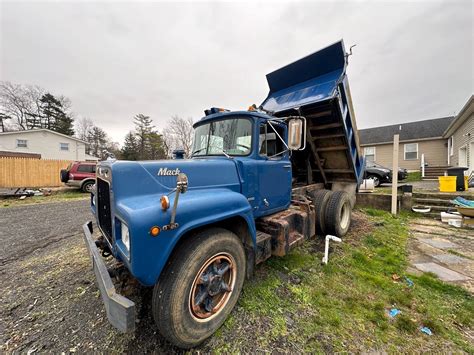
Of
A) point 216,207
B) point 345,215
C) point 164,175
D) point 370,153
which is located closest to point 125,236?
point 164,175

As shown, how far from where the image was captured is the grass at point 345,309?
6.75 feet

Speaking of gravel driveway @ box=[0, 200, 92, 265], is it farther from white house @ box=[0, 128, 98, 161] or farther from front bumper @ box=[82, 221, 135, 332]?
white house @ box=[0, 128, 98, 161]

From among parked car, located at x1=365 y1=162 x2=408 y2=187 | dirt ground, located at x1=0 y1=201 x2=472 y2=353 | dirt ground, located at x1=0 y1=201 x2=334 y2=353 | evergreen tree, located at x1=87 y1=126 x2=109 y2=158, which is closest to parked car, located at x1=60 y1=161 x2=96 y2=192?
dirt ground, located at x1=0 y1=201 x2=334 y2=353

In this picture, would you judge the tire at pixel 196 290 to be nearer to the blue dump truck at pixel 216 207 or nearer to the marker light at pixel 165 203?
the blue dump truck at pixel 216 207

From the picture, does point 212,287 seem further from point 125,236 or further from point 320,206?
point 320,206

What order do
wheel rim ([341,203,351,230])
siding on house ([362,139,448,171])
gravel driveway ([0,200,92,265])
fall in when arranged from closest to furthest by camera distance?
gravel driveway ([0,200,92,265])
wheel rim ([341,203,351,230])
siding on house ([362,139,448,171])

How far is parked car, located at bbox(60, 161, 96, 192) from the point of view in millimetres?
12695

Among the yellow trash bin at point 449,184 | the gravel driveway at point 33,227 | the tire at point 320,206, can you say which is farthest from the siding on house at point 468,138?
the gravel driveway at point 33,227

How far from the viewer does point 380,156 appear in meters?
20.2

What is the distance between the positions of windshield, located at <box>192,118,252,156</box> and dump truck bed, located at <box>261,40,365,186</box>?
3.07 feet

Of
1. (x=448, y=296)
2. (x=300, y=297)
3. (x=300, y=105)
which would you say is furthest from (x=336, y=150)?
(x=300, y=297)

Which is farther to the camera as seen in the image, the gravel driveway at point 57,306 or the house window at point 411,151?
the house window at point 411,151

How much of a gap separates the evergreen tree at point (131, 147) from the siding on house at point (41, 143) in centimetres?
978

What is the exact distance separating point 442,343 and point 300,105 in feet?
12.5
